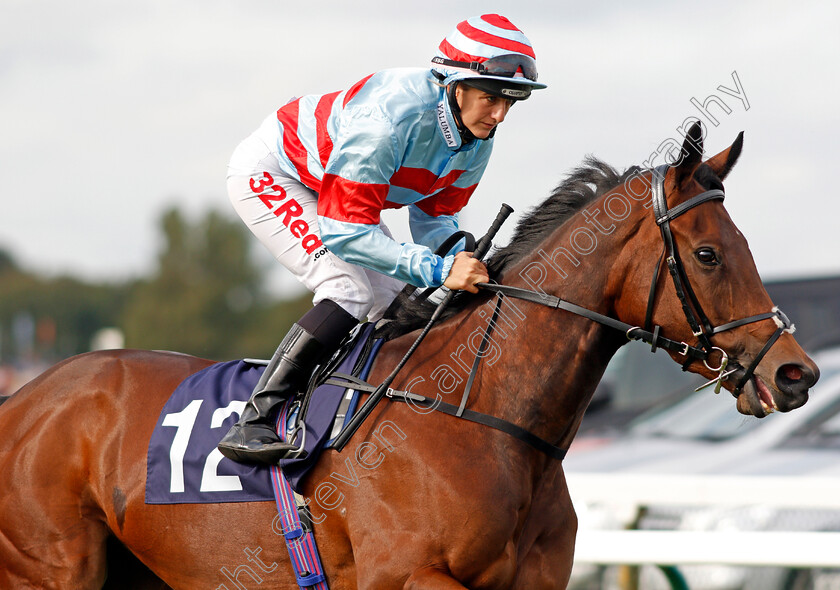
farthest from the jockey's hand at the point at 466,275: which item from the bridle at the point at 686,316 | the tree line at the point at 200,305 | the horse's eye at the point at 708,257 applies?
the tree line at the point at 200,305

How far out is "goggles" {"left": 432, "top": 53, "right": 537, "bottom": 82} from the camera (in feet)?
10.8

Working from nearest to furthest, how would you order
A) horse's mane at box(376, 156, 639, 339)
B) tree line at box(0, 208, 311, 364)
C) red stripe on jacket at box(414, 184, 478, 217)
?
horse's mane at box(376, 156, 639, 339) → red stripe on jacket at box(414, 184, 478, 217) → tree line at box(0, 208, 311, 364)

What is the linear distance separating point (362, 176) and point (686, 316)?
43.1 inches

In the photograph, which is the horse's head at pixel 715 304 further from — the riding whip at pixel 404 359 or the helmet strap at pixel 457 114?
the helmet strap at pixel 457 114

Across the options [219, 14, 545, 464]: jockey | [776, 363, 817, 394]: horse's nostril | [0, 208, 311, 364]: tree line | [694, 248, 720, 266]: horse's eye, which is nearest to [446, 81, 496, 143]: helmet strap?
[219, 14, 545, 464]: jockey

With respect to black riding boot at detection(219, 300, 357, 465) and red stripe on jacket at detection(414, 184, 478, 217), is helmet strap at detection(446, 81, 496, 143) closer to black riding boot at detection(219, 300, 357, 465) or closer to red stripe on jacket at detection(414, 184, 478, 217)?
red stripe on jacket at detection(414, 184, 478, 217)

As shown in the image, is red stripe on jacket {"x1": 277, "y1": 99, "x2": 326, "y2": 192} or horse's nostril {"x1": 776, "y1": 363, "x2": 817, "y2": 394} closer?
horse's nostril {"x1": 776, "y1": 363, "x2": 817, "y2": 394}

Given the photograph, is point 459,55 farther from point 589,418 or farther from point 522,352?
point 589,418

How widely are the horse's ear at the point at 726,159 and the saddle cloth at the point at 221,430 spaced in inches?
48.9

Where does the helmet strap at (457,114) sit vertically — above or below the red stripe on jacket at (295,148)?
above

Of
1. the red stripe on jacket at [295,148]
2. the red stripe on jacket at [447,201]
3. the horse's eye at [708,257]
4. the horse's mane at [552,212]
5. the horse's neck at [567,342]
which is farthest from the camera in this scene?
the red stripe on jacket at [447,201]

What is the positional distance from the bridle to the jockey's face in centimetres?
57

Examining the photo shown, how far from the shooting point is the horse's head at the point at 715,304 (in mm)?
2875

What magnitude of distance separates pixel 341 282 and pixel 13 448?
141 centimetres
